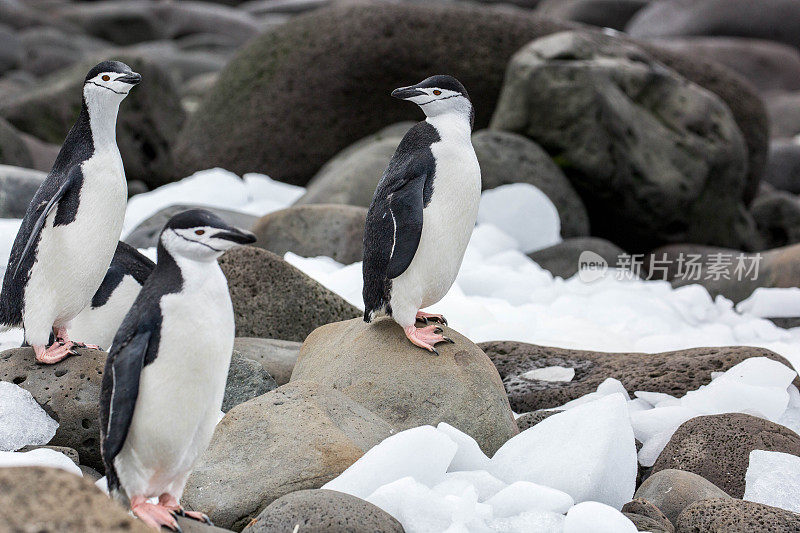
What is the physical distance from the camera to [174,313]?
2.54 metres

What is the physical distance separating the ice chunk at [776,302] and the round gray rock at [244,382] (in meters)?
4.24

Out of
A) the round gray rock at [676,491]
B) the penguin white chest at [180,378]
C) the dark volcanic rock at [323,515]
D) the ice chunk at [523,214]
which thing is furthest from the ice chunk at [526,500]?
the ice chunk at [523,214]

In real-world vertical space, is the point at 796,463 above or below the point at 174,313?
below

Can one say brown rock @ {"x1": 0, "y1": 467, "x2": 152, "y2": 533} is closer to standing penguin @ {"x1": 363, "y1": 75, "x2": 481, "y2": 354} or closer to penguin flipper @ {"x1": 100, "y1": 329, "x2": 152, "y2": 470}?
penguin flipper @ {"x1": 100, "y1": 329, "x2": 152, "y2": 470}

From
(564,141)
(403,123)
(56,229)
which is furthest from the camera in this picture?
(403,123)

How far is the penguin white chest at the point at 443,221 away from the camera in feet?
12.2

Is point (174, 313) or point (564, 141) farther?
point (564, 141)

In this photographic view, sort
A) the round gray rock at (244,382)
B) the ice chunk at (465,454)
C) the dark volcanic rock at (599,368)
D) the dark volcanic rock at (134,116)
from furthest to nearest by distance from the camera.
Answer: the dark volcanic rock at (134,116) → the dark volcanic rock at (599,368) → the round gray rock at (244,382) → the ice chunk at (465,454)

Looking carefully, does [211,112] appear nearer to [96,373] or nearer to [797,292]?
[797,292]

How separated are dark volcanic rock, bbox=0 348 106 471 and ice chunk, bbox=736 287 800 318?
5.13m

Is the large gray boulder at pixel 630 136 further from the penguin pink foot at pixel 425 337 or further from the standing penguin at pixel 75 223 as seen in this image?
the standing penguin at pixel 75 223

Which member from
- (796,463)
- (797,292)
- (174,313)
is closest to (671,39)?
(797,292)

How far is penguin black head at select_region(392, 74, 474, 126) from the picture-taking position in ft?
12.5

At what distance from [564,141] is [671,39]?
17.5m
